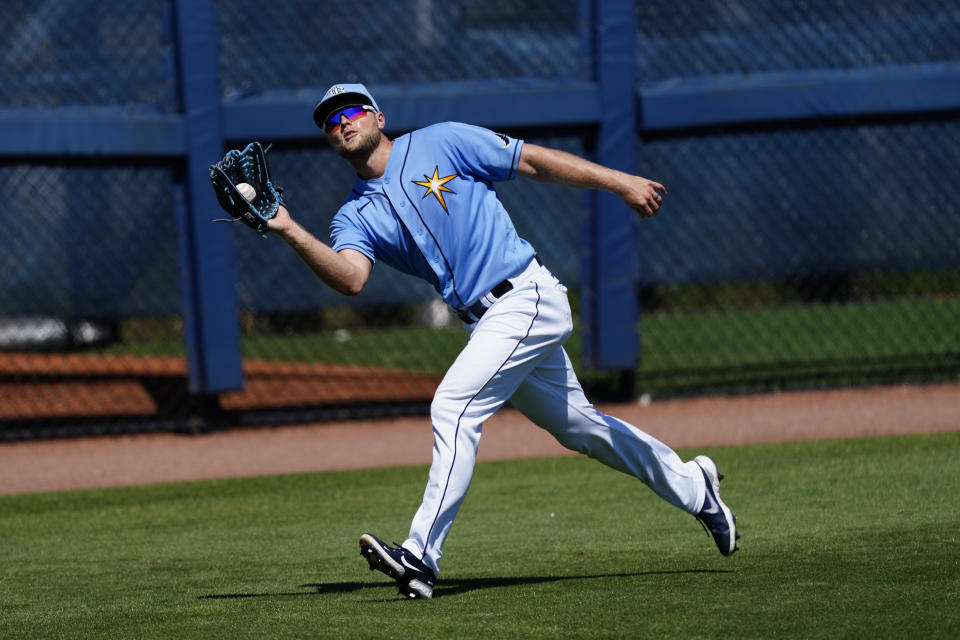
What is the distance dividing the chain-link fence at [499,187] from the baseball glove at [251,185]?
4780mm

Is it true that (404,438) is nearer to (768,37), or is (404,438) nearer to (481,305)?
(768,37)

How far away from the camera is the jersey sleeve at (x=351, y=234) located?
429 cm

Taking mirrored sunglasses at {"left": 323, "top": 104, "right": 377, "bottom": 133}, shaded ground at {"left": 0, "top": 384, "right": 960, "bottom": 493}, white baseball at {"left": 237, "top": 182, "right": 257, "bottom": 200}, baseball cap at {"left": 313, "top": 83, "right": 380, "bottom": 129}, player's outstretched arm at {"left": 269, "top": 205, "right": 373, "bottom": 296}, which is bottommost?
shaded ground at {"left": 0, "top": 384, "right": 960, "bottom": 493}

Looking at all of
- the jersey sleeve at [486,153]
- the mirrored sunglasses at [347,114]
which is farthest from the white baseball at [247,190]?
the jersey sleeve at [486,153]

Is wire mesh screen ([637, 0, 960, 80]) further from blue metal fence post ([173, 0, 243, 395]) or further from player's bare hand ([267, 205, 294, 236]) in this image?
player's bare hand ([267, 205, 294, 236])

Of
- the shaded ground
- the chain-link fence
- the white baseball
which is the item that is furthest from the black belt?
the chain-link fence

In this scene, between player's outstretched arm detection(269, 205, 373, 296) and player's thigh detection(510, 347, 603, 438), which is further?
player's thigh detection(510, 347, 603, 438)

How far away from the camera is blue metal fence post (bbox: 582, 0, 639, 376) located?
8.70m

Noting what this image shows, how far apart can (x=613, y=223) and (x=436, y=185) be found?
15.0ft

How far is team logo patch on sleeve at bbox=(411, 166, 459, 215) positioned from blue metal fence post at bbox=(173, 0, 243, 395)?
4.39 metres

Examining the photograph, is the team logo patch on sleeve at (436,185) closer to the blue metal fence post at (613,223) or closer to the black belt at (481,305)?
the black belt at (481,305)

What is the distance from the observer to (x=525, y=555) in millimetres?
4766

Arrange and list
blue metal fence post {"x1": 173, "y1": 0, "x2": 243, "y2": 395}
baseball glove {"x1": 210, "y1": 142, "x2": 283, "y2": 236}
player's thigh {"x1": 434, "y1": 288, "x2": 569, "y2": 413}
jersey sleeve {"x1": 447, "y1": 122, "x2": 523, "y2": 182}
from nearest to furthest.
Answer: baseball glove {"x1": 210, "y1": 142, "x2": 283, "y2": 236}, player's thigh {"x1": 434, "y1": 288, "x2": 569, "y2": 413}, jersey sleeve {"x1": 447, "y1": 122, "x2": 523, "y2": 182}, blue metal fence post {"x1": 173, "y1": 0, "x2": 243, "y2": 395}

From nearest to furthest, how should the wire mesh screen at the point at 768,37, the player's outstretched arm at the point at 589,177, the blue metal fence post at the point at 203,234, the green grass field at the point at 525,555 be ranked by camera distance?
1. the green grass field at the point at 525,555
2. the player's outstretched arm at the point at 589,177
3. the blue metal fence post at the point at 203,234
4. the wire mesh screen at the point at 768,37
